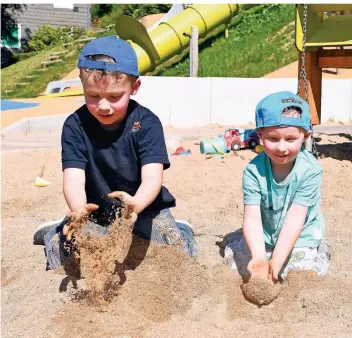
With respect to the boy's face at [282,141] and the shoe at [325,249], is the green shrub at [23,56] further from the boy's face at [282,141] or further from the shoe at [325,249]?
the boy's face at [282,141]

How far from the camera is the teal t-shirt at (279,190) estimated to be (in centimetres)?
278

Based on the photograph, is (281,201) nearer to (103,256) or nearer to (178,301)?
(178,301)

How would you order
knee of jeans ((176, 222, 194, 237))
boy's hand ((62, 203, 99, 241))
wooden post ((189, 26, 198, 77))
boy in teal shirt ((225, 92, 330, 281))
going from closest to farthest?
1. boy's hand ((62, 203, 99, 241))
2. boy in teal shirt ((225, 92, 330, 281))
3. knee of jeans ((176, 222, 194, 237))
4. wooden post ((189, 26, 198, 77))

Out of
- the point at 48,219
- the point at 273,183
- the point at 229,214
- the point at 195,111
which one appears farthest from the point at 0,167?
the point at 195,111

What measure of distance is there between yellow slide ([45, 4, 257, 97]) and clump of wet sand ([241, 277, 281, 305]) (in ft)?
40.2

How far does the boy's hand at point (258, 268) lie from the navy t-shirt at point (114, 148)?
0.61 m

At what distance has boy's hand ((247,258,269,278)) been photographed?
2551 millimetres

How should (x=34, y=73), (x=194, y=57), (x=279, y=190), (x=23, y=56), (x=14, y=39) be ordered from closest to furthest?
(x=279, y=190) < (x=194, y=57) < (x=34, y=73) < (x=23, y=56) < (x=14, y=39)

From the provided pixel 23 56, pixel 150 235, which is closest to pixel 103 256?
pixel 150 235

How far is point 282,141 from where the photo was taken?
2.68 metres

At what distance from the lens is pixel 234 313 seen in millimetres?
2387

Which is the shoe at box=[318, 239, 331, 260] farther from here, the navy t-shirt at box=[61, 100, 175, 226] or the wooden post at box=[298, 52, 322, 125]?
the wooden post at box=[298, 52, 322, 125]

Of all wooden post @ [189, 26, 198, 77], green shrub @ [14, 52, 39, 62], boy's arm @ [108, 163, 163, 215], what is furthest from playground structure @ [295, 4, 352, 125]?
green shrub @ [14, 52, 39, 62]

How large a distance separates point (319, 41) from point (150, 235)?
3634mm
